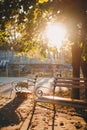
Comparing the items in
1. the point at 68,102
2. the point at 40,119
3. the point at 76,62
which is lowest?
the point at 40,119

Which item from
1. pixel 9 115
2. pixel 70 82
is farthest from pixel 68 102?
A: pixel 9 115

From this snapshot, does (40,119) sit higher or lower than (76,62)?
lower

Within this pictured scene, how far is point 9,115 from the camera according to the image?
358 inches

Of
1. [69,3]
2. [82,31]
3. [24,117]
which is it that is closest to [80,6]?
[69,3]

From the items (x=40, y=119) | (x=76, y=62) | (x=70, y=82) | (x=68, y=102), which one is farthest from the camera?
(x=76, y=62)

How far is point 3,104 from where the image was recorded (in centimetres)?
1127

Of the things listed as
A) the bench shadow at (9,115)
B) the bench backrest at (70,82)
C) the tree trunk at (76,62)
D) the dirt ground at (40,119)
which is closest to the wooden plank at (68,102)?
the dirt ground at (40,119)

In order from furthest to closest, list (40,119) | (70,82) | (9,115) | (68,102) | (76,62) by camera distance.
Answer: (76,62) → (70,82) → (9,115) → (68,102) → (40,119)

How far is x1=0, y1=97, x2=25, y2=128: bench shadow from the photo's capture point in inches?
318

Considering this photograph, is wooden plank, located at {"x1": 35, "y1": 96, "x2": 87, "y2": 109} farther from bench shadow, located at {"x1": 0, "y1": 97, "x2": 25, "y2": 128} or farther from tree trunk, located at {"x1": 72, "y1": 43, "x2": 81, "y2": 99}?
tree trunk, located at {"x1": 72, "y1": 43, "x2": 81, "y2": 99}

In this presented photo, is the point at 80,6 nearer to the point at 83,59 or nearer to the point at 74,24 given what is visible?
the point at 74,24

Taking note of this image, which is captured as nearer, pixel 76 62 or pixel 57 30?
pixel 57 30

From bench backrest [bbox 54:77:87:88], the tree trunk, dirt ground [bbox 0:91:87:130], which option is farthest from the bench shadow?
the tree trunk

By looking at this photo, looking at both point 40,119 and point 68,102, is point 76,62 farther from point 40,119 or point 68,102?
point 40,119
